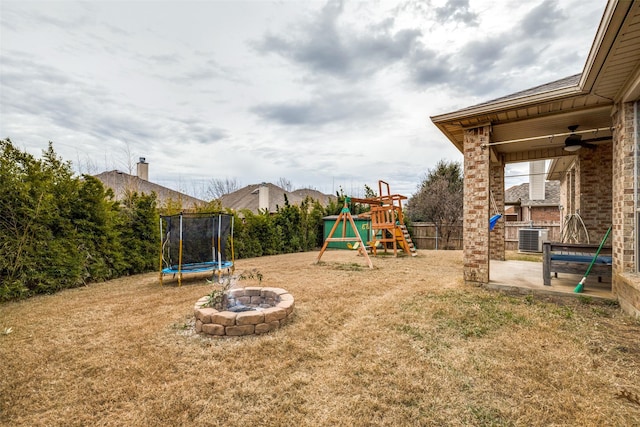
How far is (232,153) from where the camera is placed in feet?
50.1

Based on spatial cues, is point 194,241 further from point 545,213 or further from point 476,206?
point 545,213

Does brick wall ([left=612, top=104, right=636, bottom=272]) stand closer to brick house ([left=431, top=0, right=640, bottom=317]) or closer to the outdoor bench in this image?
brick house ([left=431, top=0, right=640, bottom=317])

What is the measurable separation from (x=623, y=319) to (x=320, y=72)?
8.00 meters

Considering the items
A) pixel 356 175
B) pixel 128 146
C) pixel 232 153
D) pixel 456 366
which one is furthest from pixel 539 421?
pixel 356 175

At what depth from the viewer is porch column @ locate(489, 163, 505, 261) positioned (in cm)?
746

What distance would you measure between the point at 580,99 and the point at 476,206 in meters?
1.86

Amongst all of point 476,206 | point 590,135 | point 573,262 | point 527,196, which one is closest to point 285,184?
point 527,196

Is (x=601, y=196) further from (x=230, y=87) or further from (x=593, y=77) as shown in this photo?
(x=230, y=87)

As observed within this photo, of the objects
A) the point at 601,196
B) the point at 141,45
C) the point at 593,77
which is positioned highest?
the point at 141,45

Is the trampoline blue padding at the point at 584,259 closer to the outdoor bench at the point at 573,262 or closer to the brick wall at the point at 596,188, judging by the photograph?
the outdoor bench at the point at 573,262

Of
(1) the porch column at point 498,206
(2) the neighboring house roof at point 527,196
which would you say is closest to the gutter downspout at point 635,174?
(1) the porch column at point 498,206

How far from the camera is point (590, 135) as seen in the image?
538 cm

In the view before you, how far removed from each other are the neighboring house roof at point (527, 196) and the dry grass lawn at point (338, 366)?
15.6 m

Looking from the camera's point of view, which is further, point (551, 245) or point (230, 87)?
point (230, 87)
